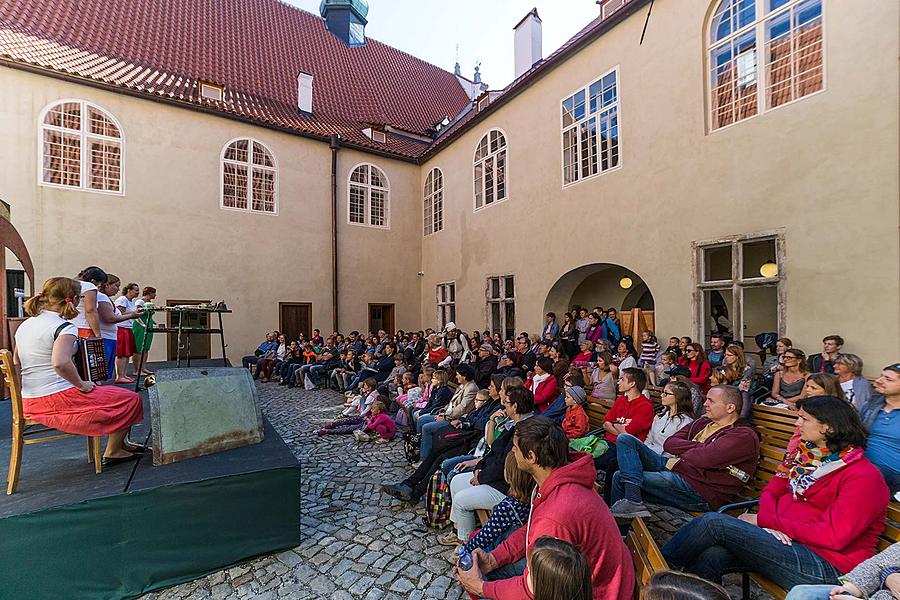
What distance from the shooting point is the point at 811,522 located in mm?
2477

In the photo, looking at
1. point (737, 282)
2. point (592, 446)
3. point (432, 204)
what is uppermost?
point (432, 204)

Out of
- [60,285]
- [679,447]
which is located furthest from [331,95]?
[679,447]

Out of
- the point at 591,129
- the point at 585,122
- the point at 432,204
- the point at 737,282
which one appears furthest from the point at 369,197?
the point at 737,282

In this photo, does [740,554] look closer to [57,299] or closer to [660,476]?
[660,476]

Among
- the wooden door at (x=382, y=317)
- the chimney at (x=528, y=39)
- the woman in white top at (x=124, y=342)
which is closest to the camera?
the woman in white top at (x=124, y=342)

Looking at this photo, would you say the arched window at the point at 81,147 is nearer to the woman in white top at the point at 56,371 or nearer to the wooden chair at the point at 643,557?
the woman in white top at the point at 56,371

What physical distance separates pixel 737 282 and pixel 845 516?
6.09m

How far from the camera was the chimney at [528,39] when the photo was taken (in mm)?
13469

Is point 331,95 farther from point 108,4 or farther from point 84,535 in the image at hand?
point 84,535

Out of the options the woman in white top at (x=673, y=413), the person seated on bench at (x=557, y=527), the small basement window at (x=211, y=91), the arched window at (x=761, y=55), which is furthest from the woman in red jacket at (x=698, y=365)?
the small basement window at (x=211, y=91)

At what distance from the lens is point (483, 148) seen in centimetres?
1399

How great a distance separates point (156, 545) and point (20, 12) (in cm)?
1766

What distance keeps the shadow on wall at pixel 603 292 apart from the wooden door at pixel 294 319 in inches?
326

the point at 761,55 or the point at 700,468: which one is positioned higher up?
the point at 761,55
